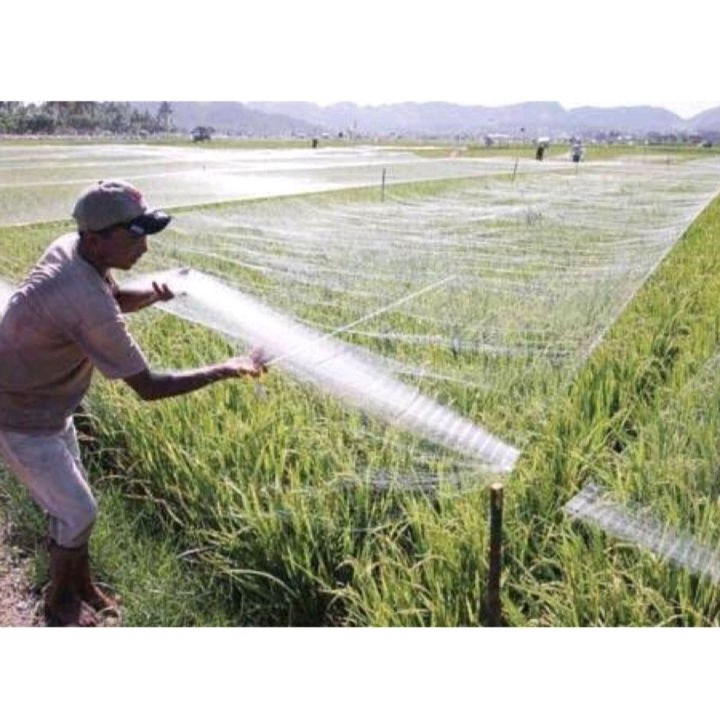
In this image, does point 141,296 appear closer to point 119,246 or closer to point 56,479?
point 119,246

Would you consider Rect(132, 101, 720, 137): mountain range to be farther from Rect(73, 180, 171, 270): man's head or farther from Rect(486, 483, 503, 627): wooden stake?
Rect(486, 483, 503, 627): wooden stake

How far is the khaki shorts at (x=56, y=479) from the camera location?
1.79 meters

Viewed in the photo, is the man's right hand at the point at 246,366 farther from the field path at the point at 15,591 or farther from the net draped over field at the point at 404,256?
the field path at the point at 15,591

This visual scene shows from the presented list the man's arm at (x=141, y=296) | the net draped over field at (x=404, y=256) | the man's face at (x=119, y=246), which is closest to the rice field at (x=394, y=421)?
the net draped over field at (x=404, y=256)

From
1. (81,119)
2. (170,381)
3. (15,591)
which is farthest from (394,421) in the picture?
(81,119)

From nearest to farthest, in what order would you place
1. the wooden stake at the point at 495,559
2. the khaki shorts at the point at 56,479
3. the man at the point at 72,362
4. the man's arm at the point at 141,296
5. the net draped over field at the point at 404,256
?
the wooden stake at the point at 495,559, the man at the point at 72,362, the khaki shorts at the point at 56,479, the man's arm at the point at 141,296, the net draped over field at the point at 404,256

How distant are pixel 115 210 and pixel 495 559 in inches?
41.2

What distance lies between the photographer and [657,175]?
8297 millimetres

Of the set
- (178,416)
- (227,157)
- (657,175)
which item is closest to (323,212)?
(227,157)

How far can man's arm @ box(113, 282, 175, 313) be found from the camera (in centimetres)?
196

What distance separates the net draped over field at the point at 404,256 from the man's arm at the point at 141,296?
11.6 inches

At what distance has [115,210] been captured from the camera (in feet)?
5.14

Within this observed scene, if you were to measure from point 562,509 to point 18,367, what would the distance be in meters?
1.31

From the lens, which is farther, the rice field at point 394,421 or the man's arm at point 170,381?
the rice field at point 394,421
